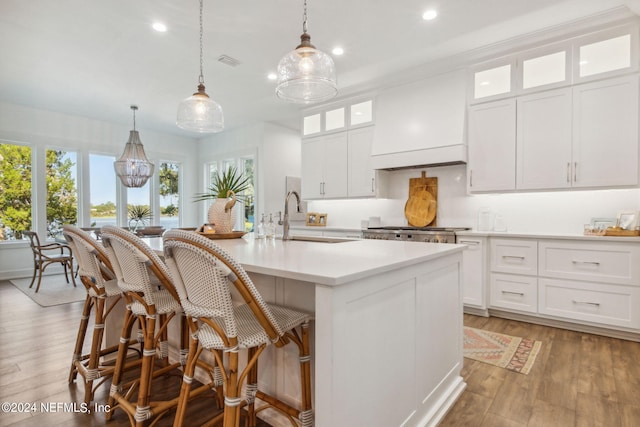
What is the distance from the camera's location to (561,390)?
2029mm

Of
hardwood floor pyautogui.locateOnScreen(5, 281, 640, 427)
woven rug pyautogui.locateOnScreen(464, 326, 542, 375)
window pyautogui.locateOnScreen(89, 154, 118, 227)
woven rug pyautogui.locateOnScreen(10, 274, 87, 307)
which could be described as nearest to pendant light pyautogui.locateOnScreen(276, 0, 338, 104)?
hardwood floor pyautogui.locateOnScreen(5, 281, 640, 427)

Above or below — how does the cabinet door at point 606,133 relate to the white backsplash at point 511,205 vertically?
above

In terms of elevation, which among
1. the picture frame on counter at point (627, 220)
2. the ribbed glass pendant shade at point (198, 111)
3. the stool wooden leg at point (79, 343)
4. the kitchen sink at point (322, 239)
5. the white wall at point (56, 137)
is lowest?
the stool wooden leg at point (79, 343)

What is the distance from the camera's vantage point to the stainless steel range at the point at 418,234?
11.9 ft

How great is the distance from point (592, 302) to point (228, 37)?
166 inches

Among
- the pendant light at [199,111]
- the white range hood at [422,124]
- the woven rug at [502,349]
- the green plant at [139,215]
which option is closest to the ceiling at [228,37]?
the white range hood at [422,124]

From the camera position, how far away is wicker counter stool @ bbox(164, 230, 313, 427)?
1.14 metres

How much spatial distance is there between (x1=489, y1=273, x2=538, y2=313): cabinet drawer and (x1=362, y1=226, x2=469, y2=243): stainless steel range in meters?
0.60

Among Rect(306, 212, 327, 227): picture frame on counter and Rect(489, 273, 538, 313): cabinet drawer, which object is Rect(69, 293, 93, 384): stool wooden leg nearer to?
Rect(489, 273, 538, 313): cabinet drawer

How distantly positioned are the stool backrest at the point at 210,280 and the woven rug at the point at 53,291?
386 centimetres

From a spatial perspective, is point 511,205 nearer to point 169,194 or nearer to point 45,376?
point 45,376

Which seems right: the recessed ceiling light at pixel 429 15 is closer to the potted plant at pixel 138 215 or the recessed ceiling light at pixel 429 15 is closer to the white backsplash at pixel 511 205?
the white backsplash at pixel 511 205

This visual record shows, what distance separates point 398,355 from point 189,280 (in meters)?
0.94

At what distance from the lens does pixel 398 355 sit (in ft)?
4.74
